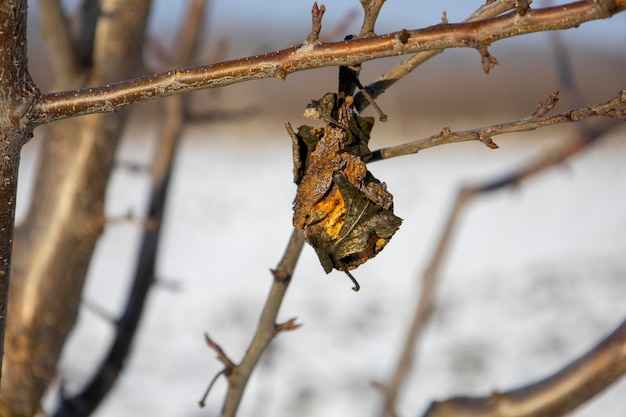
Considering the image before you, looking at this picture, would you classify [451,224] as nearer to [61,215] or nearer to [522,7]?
[61,215]

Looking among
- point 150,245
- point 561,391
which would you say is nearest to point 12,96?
point 561,391

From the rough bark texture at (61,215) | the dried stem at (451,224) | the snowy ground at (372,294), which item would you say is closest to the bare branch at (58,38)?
the rough bark texture at (61,215)

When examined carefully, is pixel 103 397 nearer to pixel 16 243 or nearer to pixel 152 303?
pixel 16 243

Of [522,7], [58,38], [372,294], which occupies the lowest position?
[372,294]

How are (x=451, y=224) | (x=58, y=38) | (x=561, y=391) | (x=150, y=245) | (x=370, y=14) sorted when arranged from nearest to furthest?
(x=370, y=14) → (x=561, y=391) → (x=58, y=38) → (x=451, y=224) → (x=150, y=245)

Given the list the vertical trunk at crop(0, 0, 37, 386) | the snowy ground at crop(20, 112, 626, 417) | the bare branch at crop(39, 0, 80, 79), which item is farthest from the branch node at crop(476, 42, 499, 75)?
the snowy ground at crop(20, 112, 626, 417)

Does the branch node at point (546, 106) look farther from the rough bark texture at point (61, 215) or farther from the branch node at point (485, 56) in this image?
the rough bark texture at point (61, 215)

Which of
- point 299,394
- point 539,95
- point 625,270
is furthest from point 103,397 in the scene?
point 539,95
